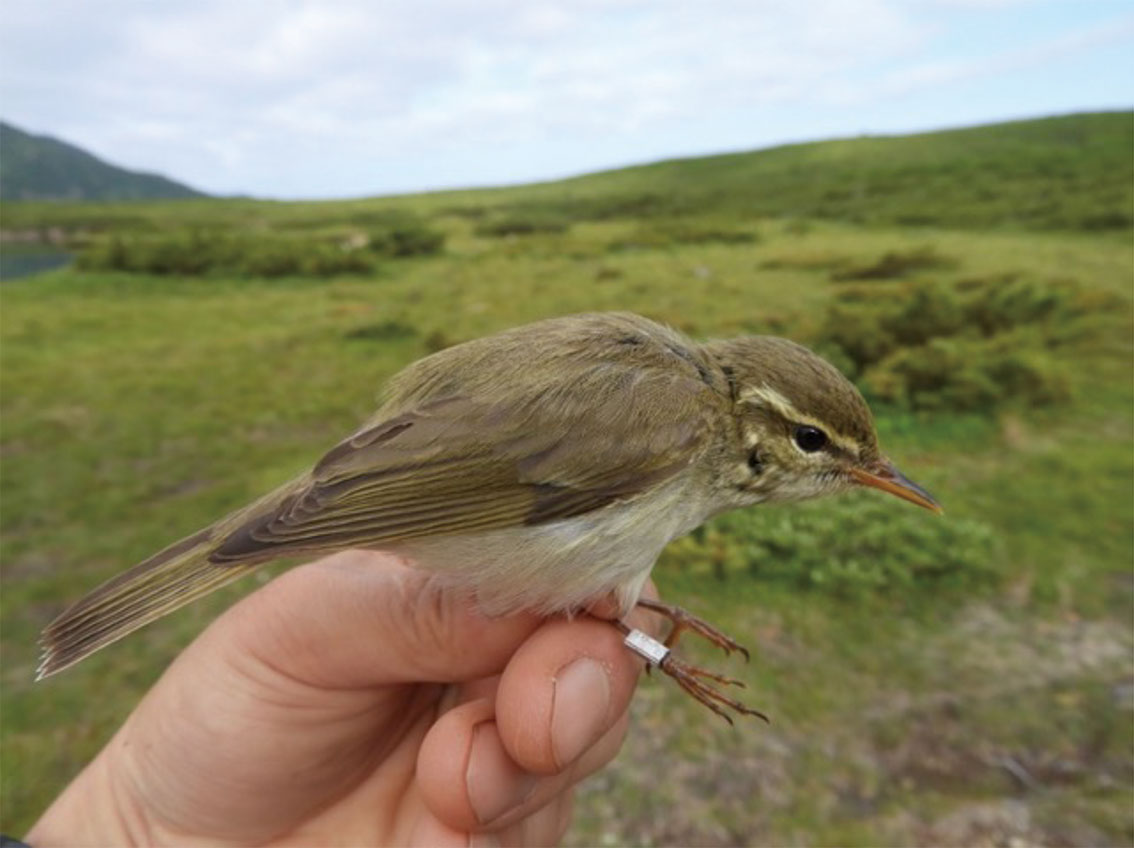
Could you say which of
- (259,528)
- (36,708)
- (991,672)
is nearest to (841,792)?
(991,672)

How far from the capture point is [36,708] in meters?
3.28

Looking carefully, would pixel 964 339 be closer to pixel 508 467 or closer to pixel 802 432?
pixel 802 432

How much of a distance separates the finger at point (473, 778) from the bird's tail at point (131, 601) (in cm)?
54

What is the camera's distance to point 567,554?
5.43 feet

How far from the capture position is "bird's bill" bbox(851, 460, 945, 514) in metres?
1.80

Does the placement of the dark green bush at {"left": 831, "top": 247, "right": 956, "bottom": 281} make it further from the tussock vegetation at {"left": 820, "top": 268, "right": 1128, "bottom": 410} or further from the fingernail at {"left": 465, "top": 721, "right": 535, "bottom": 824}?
the fingernail at {"left": 465, "top": 721, "right": 535, "bottom": 824}

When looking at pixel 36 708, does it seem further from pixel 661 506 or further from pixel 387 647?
pixel 661 506

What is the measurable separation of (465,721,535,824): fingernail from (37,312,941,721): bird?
0.29 metres

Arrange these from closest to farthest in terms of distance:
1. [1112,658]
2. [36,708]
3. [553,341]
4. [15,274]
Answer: [553,341] → [1112,658] → [36,708] → [15,274]

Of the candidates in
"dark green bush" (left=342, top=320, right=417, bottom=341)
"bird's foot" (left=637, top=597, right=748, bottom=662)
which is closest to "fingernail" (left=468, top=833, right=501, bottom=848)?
"bird's foot" (left=637, top=597, right=748, bottom=662)

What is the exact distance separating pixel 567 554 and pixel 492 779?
0.48 metres

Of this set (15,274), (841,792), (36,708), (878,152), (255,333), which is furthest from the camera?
(878,152)

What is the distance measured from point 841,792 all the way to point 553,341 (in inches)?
74.9

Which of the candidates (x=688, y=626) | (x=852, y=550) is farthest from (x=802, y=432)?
(x=852, y=550)
